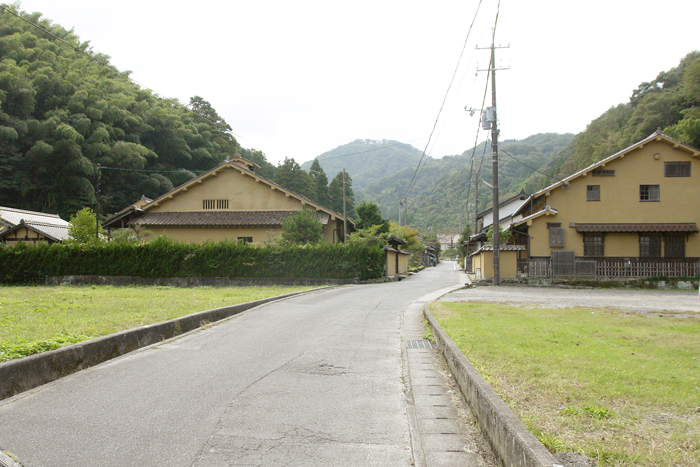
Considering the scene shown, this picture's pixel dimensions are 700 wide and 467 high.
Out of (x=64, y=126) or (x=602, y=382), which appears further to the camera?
(x=64, y=126)

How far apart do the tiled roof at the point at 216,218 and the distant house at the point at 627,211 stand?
553 inches

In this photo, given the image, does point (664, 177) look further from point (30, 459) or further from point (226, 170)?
point (30, 459)

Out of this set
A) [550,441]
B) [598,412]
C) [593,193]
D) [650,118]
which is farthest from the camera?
[650,118]

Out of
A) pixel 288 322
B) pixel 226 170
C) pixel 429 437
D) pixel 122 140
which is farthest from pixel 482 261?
pixel 122 140

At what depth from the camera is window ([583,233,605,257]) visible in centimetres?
2631

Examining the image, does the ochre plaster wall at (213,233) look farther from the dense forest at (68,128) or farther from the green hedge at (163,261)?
the dense forest at (68,128)

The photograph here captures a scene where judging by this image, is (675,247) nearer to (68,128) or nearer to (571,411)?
(571,411)

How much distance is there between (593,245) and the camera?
26422 mm

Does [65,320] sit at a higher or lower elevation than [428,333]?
higher

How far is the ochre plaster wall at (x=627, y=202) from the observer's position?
85.9ft

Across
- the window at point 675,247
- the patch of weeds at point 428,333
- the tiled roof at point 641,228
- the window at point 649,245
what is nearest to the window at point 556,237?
the tiled roof at point 641,228

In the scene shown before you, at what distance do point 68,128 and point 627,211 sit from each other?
1628 inches

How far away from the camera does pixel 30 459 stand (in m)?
3.66

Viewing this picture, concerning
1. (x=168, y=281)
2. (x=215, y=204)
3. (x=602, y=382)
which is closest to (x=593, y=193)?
(x=215, y=204)
